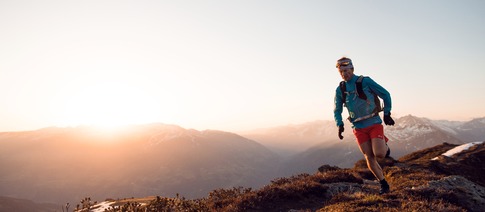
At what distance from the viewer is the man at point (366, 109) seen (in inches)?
Answer: 344

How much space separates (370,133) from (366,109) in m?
0.66

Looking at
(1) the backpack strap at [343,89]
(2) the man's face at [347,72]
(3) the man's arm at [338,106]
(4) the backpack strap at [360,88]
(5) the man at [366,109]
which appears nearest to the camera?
(5) the man at [366,109]

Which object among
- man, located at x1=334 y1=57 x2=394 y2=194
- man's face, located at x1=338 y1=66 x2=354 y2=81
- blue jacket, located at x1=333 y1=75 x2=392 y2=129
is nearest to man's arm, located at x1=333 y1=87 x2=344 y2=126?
man, located at x1=334 y1=57 x2=394 y2=194

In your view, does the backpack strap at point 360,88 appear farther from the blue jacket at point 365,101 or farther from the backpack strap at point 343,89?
the backpack strap at point 343,89

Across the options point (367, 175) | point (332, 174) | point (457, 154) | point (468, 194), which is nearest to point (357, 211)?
point (468, 194)

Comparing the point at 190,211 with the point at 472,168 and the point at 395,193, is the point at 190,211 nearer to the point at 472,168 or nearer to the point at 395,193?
the point at 395,193

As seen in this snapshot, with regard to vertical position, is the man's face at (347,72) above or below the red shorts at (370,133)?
above

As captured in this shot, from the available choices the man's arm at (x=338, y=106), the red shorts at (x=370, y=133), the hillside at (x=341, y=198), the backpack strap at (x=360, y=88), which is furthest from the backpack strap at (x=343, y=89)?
the hillside at (x=341, y=198)

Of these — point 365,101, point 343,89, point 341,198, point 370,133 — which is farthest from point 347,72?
point 341,198

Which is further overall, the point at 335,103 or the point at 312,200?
the point at 312,200

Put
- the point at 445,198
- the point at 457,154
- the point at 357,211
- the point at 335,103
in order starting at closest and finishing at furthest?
the point at 357,211 < the point at 445,198 < the point at 335,103 < the point at 457,154

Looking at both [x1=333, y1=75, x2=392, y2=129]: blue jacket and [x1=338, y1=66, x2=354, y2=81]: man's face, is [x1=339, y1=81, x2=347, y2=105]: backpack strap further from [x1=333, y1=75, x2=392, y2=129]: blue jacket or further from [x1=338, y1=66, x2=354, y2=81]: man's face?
[x1=338, y1=66, x2=354, y2=81]: man's face

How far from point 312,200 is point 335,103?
10.8ft

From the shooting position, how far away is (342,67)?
9359 millimetres
